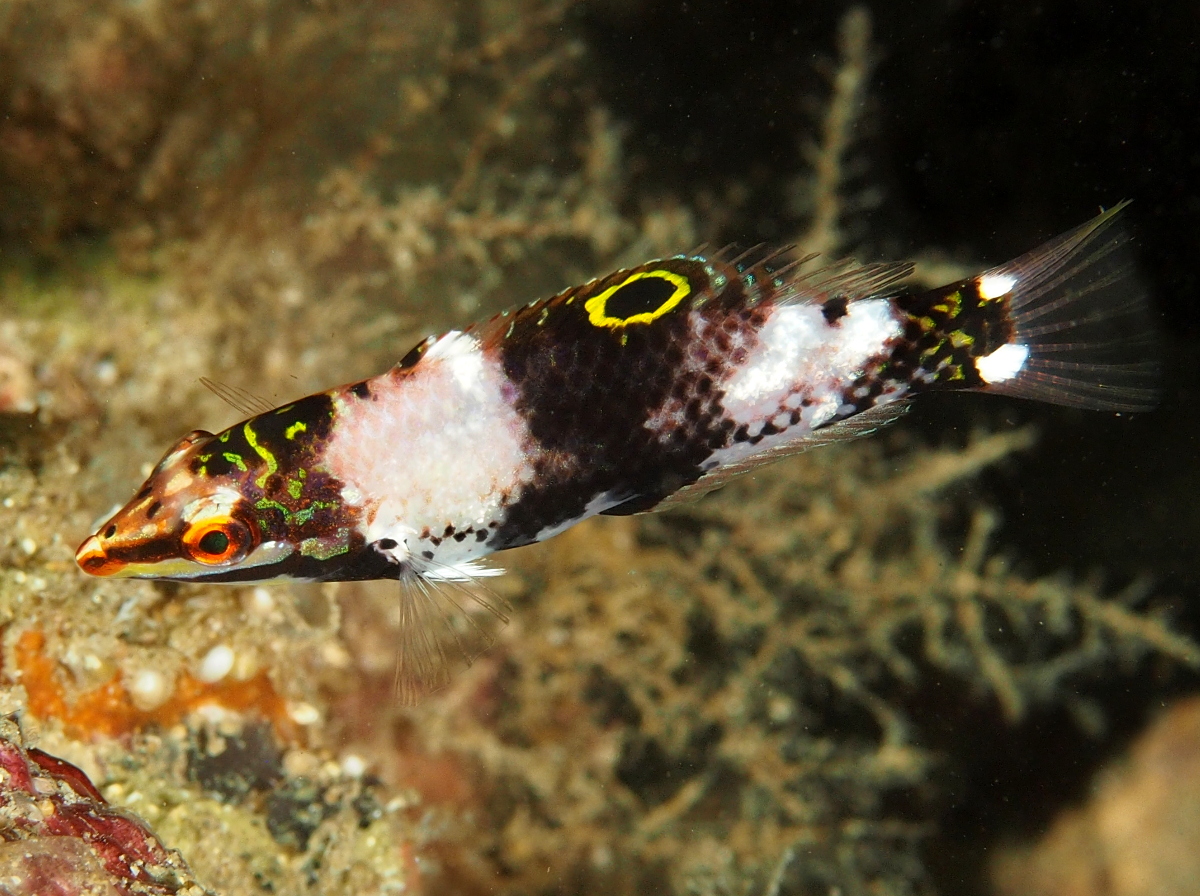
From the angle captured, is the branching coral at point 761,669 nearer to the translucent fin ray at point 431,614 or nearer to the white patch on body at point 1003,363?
the translucent fin ray at point 431,614

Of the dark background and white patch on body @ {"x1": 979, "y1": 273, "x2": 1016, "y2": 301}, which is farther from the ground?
the dark background

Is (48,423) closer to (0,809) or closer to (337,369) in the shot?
(337,369)

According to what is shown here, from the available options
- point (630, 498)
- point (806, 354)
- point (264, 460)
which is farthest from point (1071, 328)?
point (264, 460)

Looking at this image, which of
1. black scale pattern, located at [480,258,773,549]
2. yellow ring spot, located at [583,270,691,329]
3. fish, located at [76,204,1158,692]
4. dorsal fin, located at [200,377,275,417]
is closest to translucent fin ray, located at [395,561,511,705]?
fish, located at [76,204,1158,692]

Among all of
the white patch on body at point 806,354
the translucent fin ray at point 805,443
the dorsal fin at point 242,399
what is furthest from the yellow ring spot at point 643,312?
the dorsal fin at point 242,399

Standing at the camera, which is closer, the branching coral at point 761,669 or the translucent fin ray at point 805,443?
the translucent fin ray at point 805,443

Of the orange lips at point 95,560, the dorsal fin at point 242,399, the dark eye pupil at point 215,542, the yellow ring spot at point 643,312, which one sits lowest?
the dark eye pupil at point 215,542

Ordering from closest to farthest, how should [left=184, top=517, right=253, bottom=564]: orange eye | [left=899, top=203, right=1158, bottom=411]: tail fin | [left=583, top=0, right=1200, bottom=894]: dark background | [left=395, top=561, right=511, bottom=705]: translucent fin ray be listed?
[left=184, top=517, right=253, bottom=564]: orange eye, [left=899, top=203, right=1158, bottom=411]: tail fin, [left=395, top=561, right=511, bottom=705]: translucent fin ray, [left=583, top=0, right=1200, bottom=894]: dark background

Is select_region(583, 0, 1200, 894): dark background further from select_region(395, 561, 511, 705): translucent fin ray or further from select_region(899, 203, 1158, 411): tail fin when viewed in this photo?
select_region(395, 561, 511, 705): translucent fin ray

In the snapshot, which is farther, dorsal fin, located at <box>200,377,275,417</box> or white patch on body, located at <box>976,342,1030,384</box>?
dorsal fin, located at <box>200,377,275,417</box>
